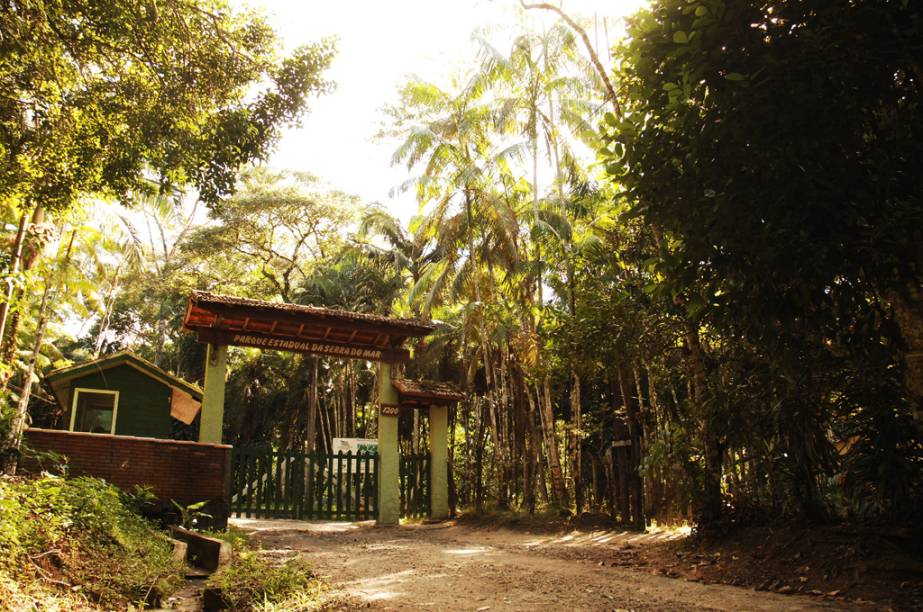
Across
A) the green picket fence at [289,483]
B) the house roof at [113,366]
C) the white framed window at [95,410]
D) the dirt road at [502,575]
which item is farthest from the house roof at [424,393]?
the white framed window at [95,410]

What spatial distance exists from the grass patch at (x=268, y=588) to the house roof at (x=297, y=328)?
23.4 feet

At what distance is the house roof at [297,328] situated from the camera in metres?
12.2

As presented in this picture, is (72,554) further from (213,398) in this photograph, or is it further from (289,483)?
(289,483)

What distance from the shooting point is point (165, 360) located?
108 ft

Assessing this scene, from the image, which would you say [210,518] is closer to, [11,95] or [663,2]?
[11,95]

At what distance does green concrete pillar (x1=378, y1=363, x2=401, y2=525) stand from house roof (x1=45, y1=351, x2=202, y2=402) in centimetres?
719

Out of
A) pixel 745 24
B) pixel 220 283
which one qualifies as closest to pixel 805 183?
pixel 745 24

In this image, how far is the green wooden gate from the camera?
495 inches

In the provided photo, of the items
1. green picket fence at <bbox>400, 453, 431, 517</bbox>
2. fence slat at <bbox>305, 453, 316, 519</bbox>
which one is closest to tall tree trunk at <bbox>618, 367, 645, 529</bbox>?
green picket fence at <bbox>400, 453, 431, 517</bbox>

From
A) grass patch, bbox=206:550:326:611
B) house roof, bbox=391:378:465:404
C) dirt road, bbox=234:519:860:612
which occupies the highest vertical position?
house roof, bbox=391:378:465:404

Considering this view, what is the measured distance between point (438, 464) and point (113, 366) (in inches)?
372

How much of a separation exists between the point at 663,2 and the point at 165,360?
109 feet

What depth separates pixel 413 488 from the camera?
Result: 14.3 m

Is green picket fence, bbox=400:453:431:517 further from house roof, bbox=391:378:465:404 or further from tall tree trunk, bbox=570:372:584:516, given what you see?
tall tree trunk, bbox=570:372:584:516
